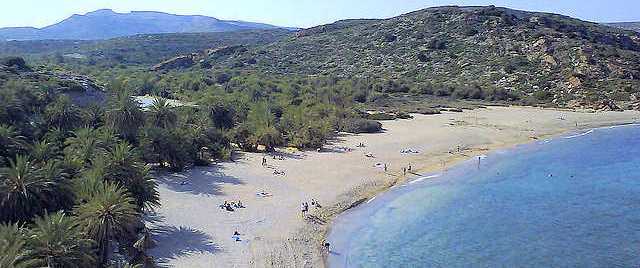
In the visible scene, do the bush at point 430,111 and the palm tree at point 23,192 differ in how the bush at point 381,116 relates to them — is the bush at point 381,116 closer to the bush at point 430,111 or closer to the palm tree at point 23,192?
the bush at point 430,111

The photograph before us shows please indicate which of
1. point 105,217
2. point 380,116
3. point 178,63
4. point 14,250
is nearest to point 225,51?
point 178,63

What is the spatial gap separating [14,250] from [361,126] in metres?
48.1

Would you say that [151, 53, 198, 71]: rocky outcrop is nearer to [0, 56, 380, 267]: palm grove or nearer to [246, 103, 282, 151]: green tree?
[0, 56, 380, 267]: palm grove

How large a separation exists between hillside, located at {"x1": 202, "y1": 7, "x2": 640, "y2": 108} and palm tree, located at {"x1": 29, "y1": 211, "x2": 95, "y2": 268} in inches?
3074

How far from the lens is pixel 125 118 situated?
1660 inches

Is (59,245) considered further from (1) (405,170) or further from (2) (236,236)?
(1) (405,170)

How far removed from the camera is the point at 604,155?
55.1 meters

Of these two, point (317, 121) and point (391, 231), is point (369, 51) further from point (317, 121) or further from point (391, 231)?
point (391, 231)

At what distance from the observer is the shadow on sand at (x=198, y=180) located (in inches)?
1468

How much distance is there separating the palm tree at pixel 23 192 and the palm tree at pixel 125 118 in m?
17.0

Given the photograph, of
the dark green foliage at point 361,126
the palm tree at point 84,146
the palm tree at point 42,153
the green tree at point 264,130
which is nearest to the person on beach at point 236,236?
the palm tree at point 84,146

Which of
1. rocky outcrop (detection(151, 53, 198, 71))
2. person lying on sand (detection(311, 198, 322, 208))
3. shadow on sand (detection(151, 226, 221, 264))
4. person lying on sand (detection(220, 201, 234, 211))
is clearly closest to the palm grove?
shadow on sand (detection(151, 226, 221, 264))

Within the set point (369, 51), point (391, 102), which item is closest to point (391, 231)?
point (391, 102)

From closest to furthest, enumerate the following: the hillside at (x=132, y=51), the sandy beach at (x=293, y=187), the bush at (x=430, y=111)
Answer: the sandy beach at (x=293, y=187), the bush at (x=430, y=111), the hillside at (x=132, y=51)
